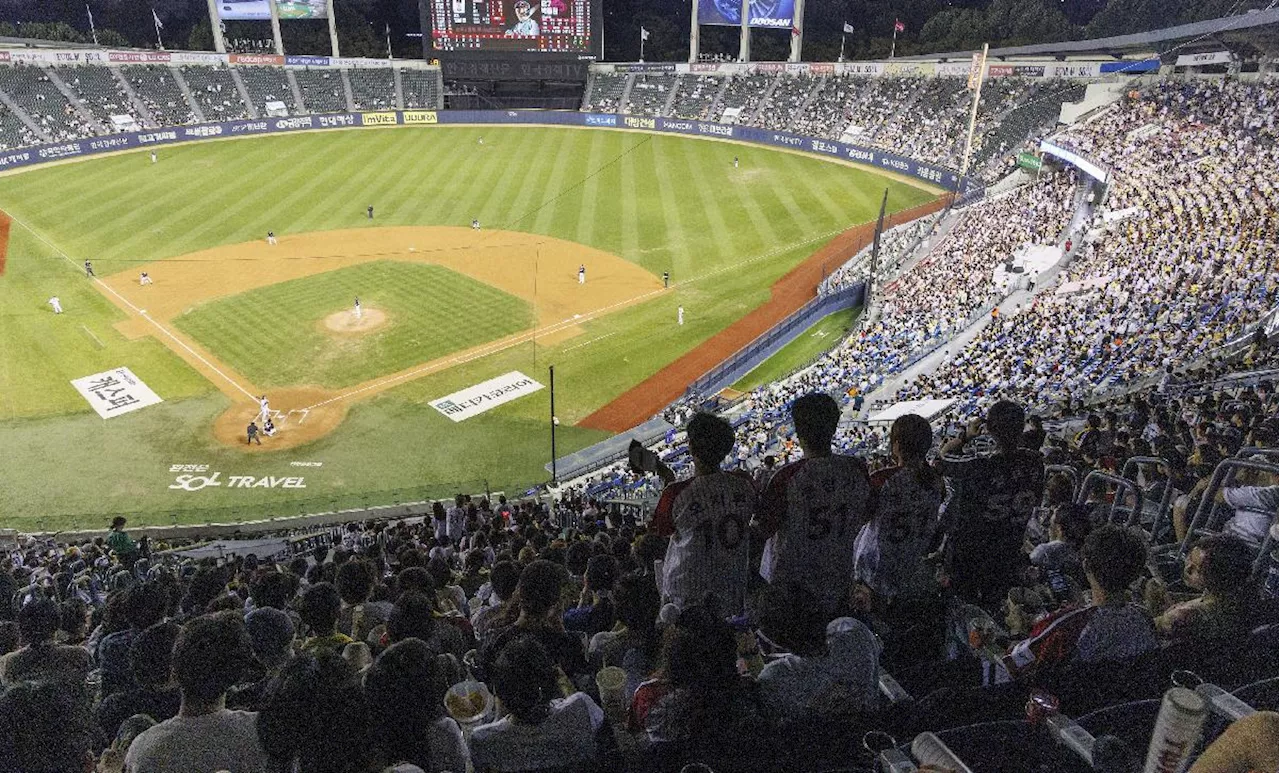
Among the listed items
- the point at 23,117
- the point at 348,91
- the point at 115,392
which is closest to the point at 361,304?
the point at 115,392

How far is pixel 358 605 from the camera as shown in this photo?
22.0ft

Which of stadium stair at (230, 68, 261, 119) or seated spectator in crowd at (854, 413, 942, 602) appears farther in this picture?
stadium stair at (230, 68, 261, 119)

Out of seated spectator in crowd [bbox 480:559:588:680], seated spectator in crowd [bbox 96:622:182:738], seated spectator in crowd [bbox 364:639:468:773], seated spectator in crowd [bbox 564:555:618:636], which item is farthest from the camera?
seated spectator in crowd [bbox 564:555:618:636]

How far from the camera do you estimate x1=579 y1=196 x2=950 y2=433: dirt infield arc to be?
81.0ft

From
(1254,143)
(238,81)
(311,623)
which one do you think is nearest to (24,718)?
(311,623)

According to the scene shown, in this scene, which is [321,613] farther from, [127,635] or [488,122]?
[488,122]

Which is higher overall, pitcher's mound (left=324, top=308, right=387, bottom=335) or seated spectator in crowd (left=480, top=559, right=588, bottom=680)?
seated spectator in crowd (left=480, top=559, right=588, bottom=680)

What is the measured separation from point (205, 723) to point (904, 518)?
13.5 feet

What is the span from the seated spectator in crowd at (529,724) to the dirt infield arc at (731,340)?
19.7 meters

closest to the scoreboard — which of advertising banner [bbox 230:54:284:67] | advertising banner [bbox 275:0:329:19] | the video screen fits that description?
the video screen

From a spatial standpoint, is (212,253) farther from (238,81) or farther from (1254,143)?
(1254,143)

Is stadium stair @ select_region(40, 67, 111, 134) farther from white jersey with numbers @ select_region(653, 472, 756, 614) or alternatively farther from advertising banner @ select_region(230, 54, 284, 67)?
white jersey with numbers @ select_region(653, 472, 756, 614)

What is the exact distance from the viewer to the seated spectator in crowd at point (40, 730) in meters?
3.82

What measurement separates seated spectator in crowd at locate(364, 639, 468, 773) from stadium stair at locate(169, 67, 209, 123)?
66146mm
